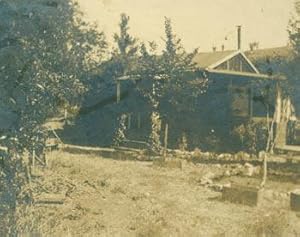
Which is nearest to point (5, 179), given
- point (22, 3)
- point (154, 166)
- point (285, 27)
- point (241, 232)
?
point (22, 3)

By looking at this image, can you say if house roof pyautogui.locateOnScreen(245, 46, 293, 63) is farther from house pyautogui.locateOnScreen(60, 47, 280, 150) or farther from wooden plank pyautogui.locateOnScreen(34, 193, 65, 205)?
wooden plank pyautogui.locateOnScreen(34, 193, 65, 205)

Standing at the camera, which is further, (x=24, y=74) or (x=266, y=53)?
(x=266, y=53)

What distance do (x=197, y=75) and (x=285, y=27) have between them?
11.4 metres

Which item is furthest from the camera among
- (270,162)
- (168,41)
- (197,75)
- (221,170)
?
(197,75)

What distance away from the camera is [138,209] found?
43.5ft

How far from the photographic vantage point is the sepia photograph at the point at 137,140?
1001 centimetres

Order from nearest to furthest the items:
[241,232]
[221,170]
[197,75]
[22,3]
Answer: [22,3] < [241,232] < [221,170] < [197,75]

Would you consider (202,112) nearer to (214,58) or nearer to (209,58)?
(214,58)

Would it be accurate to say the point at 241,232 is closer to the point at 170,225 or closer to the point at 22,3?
the point at 170,225

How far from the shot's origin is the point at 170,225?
37.8ft

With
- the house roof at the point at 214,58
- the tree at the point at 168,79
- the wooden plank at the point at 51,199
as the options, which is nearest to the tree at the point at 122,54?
the house roof at the point at 214,58

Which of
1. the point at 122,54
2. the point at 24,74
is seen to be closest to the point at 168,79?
the point at 24,74

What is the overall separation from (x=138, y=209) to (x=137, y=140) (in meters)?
15.1

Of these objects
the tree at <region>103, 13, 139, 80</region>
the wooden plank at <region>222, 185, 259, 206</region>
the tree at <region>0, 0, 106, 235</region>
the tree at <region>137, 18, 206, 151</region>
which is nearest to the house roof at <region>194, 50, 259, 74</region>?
the tree at <region>137, 18, 206, 151</region>
